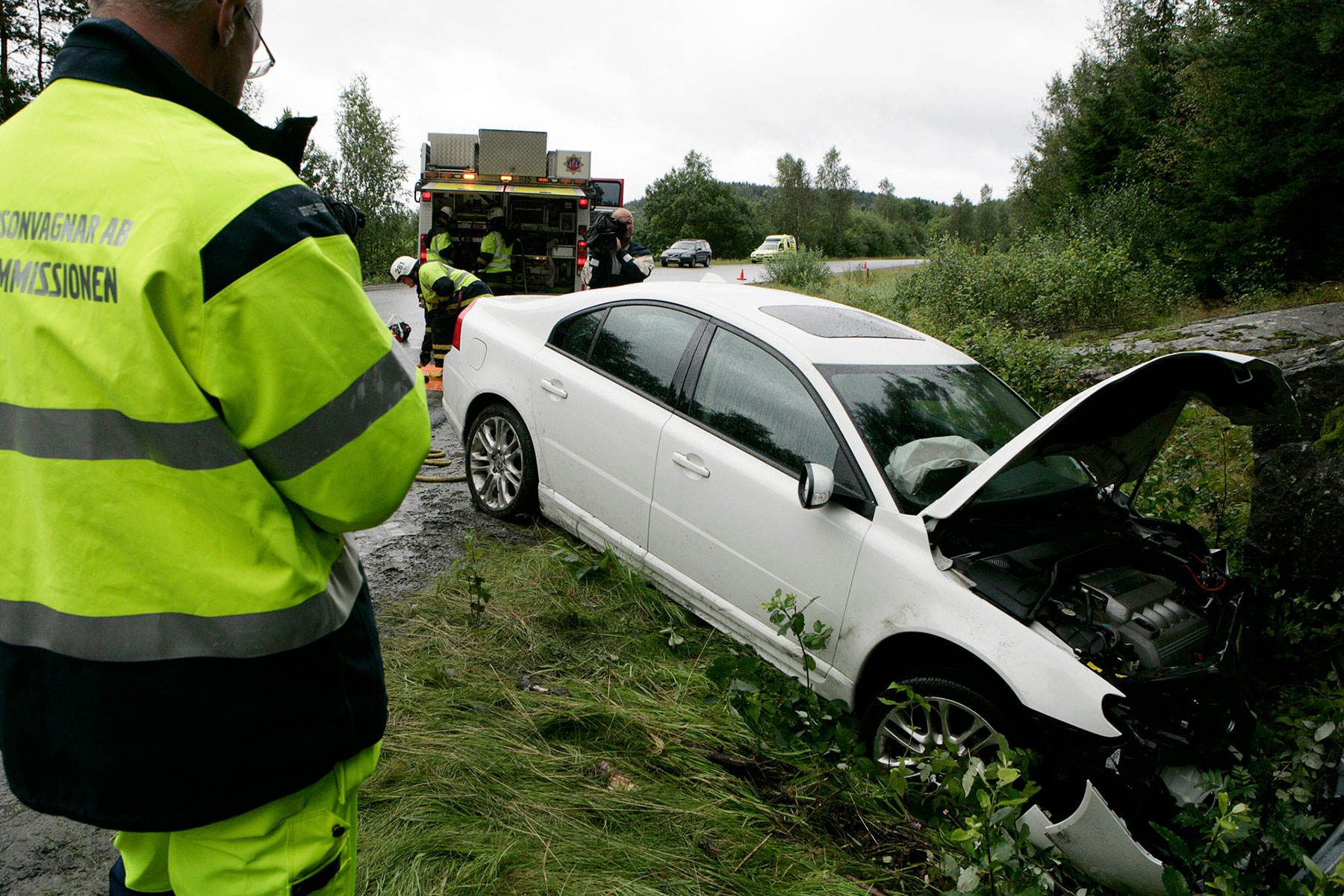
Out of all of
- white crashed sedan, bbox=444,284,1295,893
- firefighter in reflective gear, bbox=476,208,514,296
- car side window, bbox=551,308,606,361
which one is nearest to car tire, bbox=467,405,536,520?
white crashed sedan, bbox=444,284,1295,893

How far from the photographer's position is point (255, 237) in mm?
1051

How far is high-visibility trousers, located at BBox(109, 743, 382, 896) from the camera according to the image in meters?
1.14

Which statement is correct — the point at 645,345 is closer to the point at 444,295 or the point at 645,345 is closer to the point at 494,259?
the point at 444,295

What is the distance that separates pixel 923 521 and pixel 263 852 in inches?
90.5

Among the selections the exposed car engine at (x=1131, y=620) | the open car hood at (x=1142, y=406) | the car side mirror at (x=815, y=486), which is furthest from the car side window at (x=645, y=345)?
the exposed car engine at (x=1131, y=620)

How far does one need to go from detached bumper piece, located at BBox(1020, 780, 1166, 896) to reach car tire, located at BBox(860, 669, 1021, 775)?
0.89ft

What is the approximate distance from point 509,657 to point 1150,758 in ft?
7.36

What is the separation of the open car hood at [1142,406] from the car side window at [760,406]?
0.56 metres

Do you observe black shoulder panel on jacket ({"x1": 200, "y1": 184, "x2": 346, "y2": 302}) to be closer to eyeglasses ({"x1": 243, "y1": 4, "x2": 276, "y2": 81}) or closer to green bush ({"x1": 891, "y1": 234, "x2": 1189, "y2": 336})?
eyeglasses ({"x1": 243, "y1": 4, "x2": 276, "y2": 81})

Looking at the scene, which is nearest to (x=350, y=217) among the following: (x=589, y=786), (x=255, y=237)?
(x=255, y=237)

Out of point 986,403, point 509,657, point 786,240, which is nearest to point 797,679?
point 509,657

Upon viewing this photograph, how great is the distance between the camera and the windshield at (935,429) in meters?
3.16

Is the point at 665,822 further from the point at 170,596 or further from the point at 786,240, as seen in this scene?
the point at 786,240

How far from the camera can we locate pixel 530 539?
462 centimetres
